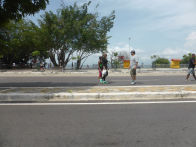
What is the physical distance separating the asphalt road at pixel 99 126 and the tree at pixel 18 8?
14.9ft

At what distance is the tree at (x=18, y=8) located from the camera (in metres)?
7.39

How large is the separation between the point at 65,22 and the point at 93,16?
4761mm

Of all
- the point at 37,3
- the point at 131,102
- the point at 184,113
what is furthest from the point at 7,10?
the point at 184,113

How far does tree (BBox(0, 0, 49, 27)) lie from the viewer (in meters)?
7.39

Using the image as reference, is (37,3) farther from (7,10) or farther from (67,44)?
(67,44)

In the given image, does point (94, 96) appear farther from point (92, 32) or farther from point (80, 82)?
point (92, 32)

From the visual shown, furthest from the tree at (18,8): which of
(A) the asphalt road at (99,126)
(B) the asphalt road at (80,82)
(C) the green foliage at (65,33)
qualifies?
(C) the green foliage at (65,33)

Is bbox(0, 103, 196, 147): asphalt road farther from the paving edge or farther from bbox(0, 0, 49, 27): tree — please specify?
bbox(0, 0, 49, 27): tree

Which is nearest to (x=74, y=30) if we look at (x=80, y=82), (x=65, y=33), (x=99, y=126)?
(x=65, y=33)

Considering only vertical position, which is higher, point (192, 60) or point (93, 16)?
point (93, 16)

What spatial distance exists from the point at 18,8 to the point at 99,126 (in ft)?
21.7

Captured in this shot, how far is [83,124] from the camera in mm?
3639

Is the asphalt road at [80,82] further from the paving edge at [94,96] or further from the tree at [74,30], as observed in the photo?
the tree at [74,30]

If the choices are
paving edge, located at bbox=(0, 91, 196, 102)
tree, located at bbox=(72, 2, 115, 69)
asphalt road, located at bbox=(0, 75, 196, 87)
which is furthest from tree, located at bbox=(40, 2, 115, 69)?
paving edge, located at bbox=(0, 91, 196, 102)
